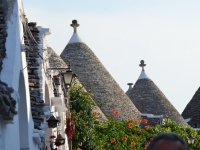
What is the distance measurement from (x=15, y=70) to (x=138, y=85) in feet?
120

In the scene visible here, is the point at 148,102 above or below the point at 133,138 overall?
above

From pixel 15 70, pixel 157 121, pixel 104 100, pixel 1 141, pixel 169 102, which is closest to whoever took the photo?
pixel 1 141

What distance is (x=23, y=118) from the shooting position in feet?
37.0

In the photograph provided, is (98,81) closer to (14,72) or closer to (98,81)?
(98,81)

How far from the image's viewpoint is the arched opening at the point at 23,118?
11.2m

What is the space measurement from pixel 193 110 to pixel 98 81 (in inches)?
763

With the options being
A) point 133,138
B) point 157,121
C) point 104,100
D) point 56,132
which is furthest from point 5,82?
point 157,121

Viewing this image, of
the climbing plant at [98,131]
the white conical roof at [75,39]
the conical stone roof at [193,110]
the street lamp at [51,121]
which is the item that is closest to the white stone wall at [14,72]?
the street lamp at [51,121]

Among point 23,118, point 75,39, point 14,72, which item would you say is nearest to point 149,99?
point 75,39

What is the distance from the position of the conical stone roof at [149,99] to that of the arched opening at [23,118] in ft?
102

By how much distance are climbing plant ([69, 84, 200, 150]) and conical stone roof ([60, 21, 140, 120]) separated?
298cm

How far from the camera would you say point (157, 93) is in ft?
147

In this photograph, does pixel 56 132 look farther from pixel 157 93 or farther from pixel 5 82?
pixel 157 93

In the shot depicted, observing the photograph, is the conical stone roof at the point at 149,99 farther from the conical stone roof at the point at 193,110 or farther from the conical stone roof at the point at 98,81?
the conical stone roof at the point at 193,110
